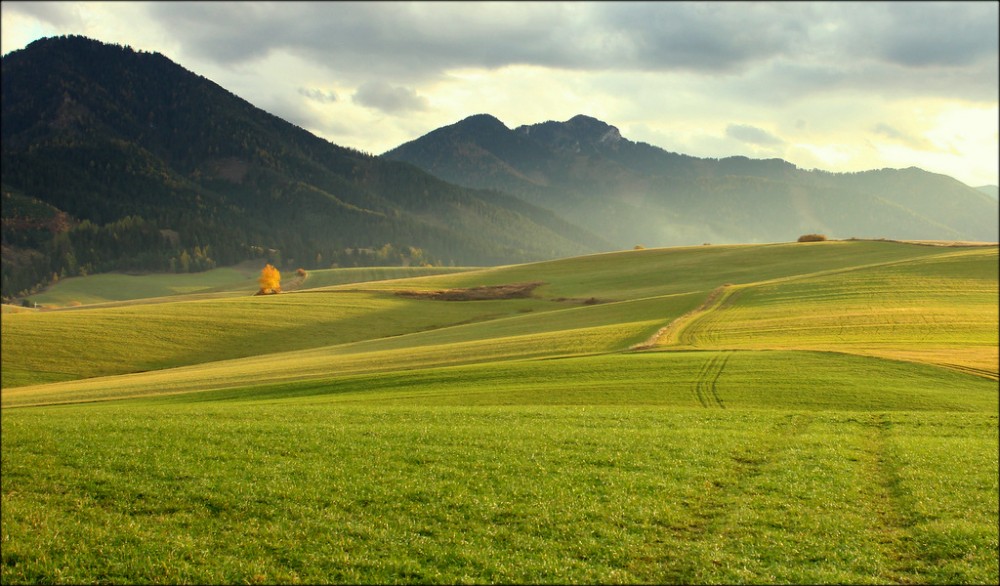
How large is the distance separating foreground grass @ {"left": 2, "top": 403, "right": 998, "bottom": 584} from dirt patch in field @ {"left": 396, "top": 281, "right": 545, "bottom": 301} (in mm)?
74319

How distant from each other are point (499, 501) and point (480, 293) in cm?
8584

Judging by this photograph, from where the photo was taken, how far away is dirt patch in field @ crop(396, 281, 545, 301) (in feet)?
335

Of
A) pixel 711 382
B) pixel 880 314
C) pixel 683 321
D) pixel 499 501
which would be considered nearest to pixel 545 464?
pixel 499 501

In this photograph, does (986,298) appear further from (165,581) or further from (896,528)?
(165,581)

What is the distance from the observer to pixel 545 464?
21906 millimetres

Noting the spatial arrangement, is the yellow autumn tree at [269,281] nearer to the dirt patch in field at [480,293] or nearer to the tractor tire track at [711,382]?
the dirt patch in field at [480,293]

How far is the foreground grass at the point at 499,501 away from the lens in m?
15.5

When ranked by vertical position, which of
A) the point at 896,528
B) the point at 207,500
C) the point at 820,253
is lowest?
the point at 896,528

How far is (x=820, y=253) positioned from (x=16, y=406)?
4358 inches

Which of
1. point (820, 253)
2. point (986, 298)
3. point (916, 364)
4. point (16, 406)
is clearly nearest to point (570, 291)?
point (820, 253)

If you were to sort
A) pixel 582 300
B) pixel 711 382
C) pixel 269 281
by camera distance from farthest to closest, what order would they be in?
1. pixel 269 281
2. pixel 582 300
3. pixel 711 382

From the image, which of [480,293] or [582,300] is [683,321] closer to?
[582,300]

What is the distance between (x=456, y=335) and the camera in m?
65.6

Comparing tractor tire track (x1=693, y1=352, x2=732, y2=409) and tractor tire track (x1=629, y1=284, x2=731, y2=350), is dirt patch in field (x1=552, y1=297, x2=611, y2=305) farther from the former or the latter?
tractor tire track (x1=693, y1=352, x2=732, y2=409)
